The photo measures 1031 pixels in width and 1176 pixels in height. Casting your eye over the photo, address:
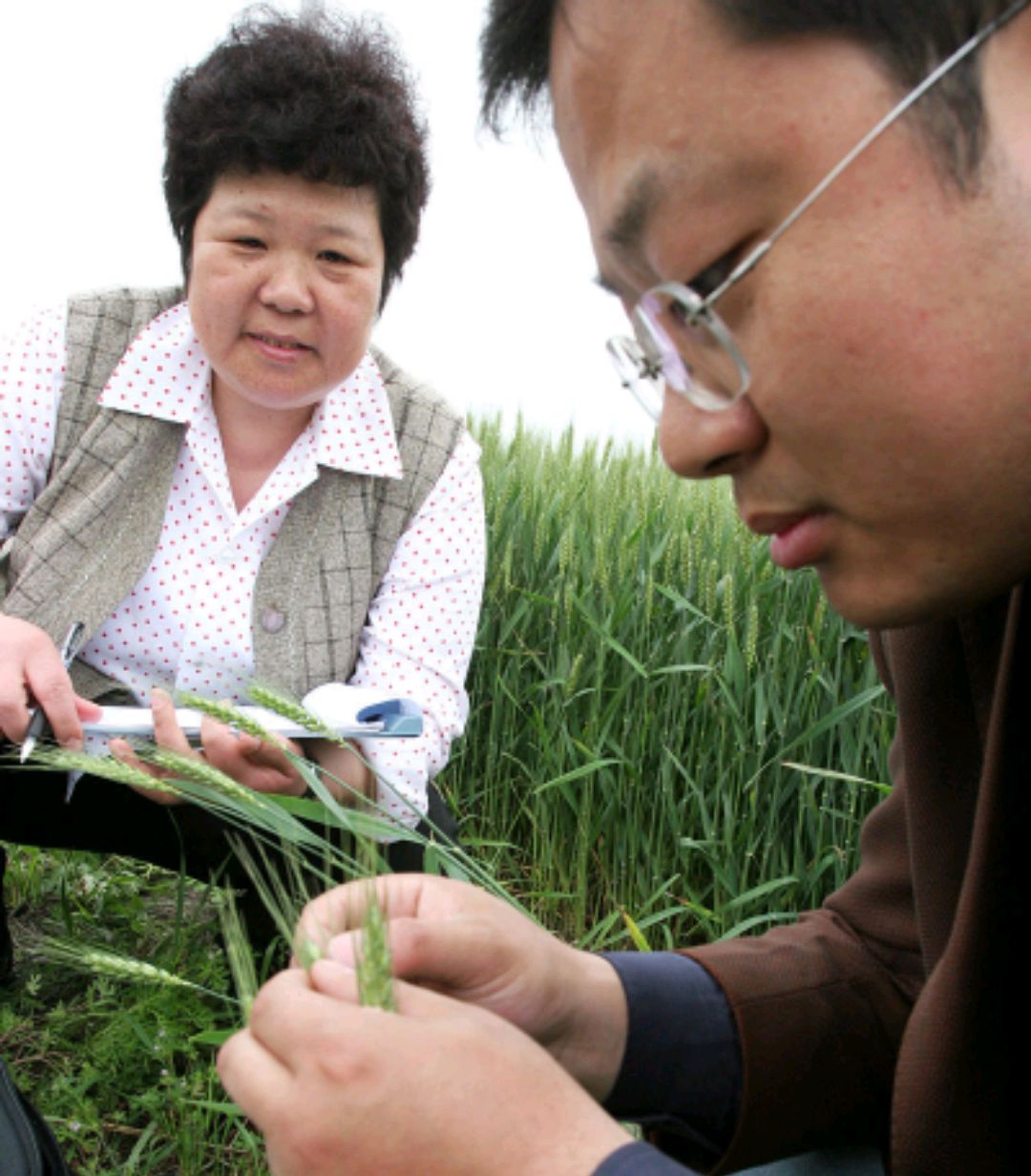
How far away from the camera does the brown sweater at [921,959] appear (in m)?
0.90

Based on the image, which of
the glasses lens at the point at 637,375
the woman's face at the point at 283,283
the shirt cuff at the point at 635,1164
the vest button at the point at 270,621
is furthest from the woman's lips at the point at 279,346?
the shirt cuff at the point at 635,1164

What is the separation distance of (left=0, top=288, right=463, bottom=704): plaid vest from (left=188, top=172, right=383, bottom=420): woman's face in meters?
0.15

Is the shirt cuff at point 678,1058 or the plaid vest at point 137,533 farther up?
the plaid vest at point 137,533

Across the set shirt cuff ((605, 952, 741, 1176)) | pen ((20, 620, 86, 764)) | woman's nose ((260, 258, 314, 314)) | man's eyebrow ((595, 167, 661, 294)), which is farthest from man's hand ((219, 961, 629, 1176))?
woman's nose ((260, 258, 314, 314))

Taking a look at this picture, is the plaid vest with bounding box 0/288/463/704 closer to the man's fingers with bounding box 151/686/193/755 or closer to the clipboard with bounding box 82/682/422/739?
the clipboard with bounding box 82/682/422/739

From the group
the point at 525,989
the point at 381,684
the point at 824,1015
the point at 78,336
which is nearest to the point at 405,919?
the point at 525,989

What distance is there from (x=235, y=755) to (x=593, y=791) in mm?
795

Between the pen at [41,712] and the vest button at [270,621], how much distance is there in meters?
0.23

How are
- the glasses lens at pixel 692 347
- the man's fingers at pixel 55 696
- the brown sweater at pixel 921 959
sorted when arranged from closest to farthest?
the glasses lens at pixel 692 347 < the brown sweater at pixel 921 959 < the man's fingers at pixel 55 696

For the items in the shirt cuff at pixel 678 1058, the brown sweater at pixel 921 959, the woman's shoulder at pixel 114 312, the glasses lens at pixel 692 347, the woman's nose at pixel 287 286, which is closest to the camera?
the glasses lens at pixel 692 347

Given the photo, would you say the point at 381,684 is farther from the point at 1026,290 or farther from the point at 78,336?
the point at 1026,290

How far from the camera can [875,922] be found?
113cm

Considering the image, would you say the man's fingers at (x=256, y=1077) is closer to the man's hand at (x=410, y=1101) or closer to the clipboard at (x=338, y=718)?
the man's hand at (x=410, y=1101)

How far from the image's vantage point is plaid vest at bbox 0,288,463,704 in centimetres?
182
